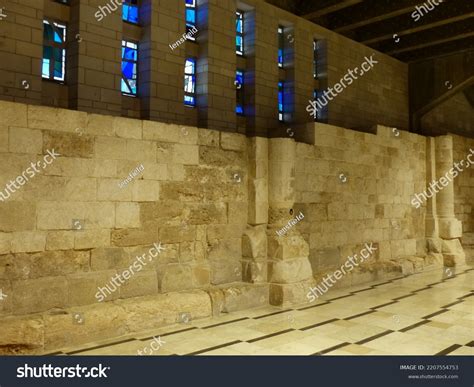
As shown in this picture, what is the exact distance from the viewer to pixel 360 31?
34.6 feet

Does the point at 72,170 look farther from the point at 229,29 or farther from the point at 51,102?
the point at 229,29

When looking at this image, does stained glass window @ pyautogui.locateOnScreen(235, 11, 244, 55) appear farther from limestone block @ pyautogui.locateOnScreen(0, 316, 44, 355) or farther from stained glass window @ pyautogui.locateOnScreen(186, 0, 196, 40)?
limestone block @ pyautogui.locateOnScreen(0, 316, 44, 355)

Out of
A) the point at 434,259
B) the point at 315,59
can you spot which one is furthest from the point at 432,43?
the point at 434,259

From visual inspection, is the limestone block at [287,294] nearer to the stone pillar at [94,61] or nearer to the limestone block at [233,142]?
the limestone block at [233,142]

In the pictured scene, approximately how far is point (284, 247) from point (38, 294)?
9.89 feet

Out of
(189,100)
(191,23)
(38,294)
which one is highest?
(191,23)

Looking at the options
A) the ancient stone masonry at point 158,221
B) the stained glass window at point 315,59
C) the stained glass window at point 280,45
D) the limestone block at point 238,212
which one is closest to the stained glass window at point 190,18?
the stained glass window at point 280,45

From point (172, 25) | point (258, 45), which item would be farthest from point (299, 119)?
point (172, 25)

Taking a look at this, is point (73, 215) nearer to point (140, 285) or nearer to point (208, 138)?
point (140, 285)

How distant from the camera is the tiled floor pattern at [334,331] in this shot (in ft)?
14.0

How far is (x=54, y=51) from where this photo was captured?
21.8ft

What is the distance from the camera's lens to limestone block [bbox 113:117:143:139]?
191 inches

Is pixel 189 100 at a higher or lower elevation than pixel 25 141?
higher
